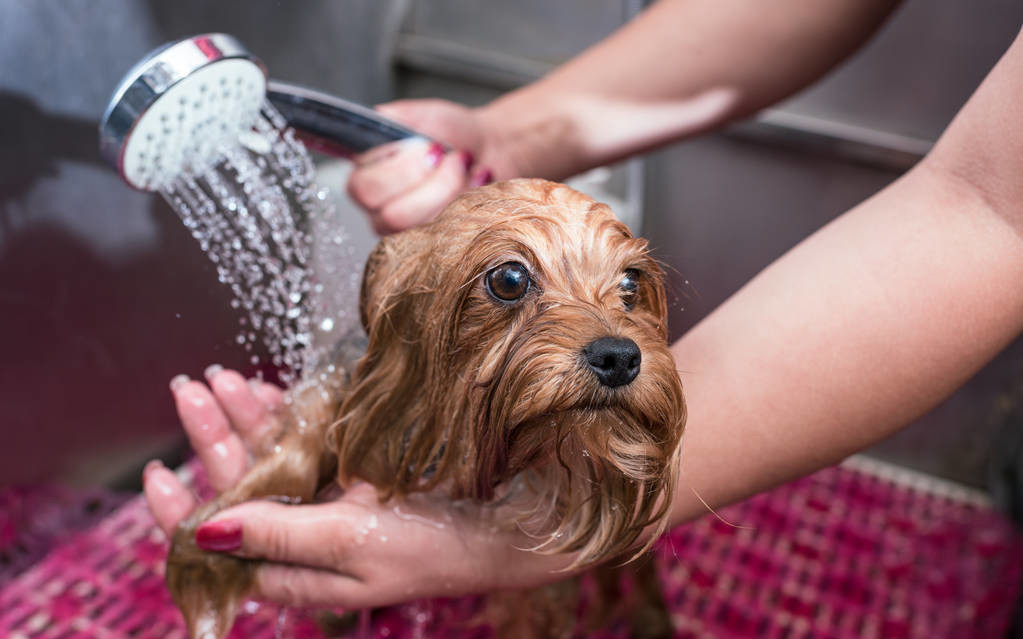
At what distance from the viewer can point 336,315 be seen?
845 millimetres

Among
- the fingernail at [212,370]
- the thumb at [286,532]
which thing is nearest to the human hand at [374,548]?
the thumb at [286,532]

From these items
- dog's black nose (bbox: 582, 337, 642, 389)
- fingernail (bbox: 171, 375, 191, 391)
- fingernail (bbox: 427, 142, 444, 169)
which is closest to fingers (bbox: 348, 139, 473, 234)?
fingernail (bbox: 427, 142, 444, 169)

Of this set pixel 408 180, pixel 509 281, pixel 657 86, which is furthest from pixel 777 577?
pixel 509 281

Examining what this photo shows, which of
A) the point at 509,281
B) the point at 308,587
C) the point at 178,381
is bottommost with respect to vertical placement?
the point at 308,587

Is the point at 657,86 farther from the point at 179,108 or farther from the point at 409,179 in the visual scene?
the point at 179,108

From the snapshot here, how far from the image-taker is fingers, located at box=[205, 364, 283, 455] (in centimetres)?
85

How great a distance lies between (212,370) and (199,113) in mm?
231

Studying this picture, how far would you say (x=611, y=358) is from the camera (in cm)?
53

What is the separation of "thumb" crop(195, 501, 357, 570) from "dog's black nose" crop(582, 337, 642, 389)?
1.06ft

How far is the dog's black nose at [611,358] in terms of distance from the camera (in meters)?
0.53

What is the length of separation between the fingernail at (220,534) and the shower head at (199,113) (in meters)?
0.28

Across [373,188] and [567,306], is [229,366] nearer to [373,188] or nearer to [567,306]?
[373,188]

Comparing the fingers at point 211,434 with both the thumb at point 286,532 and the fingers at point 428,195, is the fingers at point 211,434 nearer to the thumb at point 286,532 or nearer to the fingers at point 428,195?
the thumb at point 286,532

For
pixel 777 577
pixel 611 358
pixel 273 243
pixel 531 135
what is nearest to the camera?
pixel 611 358
